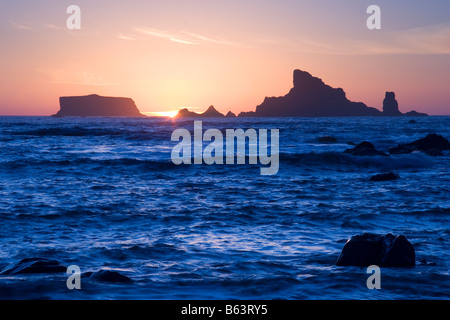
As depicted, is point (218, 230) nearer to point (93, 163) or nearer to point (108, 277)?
point (108, 277)

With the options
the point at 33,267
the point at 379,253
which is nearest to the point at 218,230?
the point at 379,253

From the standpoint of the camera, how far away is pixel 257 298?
20.1ft

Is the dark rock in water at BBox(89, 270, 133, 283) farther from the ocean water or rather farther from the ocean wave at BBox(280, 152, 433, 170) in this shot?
the ocean wave at BBox(280, 152, 433, 170)

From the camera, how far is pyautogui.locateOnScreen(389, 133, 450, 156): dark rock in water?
2863 cm

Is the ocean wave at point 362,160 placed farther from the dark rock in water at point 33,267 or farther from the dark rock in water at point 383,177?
the dark rock in water at point 33,267

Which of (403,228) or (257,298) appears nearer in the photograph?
(257,298)

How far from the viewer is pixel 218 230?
10141 millimetres

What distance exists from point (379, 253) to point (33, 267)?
5.02 meters

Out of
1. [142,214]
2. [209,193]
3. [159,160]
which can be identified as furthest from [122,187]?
[159,160]

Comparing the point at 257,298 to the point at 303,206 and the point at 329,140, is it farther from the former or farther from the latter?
the point at 329,140

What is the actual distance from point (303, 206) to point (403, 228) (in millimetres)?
3104

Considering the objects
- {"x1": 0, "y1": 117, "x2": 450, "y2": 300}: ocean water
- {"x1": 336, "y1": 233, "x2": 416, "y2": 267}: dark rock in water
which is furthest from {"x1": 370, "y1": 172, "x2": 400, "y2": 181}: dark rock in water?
{"x1": 336, "y1": 233, "x2": 416, "y2": 267}: dark rock in water

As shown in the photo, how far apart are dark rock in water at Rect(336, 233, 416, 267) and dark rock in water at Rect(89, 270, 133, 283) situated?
124 inches
